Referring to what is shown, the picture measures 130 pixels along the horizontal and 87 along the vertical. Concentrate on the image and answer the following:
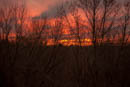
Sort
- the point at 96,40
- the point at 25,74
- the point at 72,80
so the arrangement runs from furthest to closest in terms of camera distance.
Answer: the point at 72,80 → the point at 96,40 → the point at 25,74

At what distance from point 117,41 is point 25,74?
5501 mm

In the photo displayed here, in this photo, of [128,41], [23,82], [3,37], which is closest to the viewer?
[3,37]

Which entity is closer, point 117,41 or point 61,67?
point 117,41

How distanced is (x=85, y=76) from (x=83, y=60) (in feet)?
3.22

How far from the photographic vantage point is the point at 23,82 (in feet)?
13.4

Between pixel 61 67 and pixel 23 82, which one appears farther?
pixel 61 67

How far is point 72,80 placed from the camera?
6.80 metres

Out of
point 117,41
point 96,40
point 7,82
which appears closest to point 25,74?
point 7,82

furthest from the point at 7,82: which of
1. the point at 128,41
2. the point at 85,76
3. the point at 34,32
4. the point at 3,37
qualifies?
the point at 128,41

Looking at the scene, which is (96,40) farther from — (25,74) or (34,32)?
(25,74)

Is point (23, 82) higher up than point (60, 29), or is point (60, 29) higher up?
point (60, 29)

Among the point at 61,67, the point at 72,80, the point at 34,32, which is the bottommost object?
the point at 72,80

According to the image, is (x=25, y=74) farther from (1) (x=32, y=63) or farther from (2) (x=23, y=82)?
(1) (x=32, y=63)

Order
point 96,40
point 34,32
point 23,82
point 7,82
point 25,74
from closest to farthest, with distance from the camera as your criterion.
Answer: point 7,82 → point 23,82 → point 25,74 → point 96,40 → point 34,32
